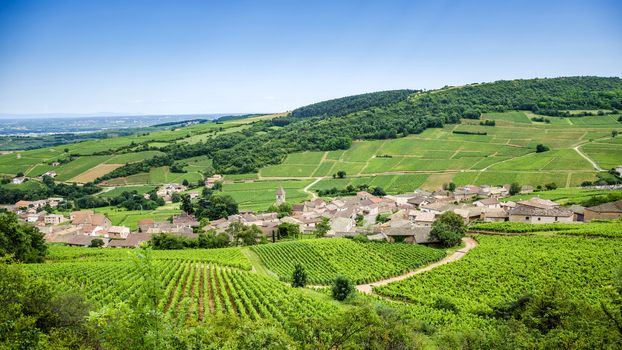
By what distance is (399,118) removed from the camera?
158 metres

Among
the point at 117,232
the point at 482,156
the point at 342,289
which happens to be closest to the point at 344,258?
the point at 342,289

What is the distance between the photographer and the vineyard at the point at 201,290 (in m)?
30.3

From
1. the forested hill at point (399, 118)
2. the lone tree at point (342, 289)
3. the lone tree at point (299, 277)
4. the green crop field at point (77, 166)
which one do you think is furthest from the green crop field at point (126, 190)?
the lone tree at point (342, 289)

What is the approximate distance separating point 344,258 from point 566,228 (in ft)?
98.9

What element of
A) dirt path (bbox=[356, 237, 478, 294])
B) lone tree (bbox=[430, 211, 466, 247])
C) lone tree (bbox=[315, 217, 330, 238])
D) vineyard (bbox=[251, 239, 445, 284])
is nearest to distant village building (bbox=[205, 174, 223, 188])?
lone tree (bbox=[315, 217, 330, 238])

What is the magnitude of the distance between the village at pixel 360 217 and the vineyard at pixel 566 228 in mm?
5476

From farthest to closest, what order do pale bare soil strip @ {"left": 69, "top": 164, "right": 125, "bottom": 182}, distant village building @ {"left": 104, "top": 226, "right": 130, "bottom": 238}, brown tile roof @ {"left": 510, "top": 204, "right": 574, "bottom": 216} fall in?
pale bare soil strip @ {"left": 69, "top": 164, "right": 125, "bottom": 182}, distant village building @ {"left": 104, "top": 226, "right": 130, "bottom": 238}, brown tile roof @ {"left": 510, "top": 204, "right": 574, "bottom": 216}

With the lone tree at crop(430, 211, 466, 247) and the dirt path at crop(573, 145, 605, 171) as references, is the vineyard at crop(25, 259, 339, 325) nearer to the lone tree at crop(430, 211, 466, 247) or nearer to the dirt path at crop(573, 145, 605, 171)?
the lone tree at crop(430, 211, 466, 247)

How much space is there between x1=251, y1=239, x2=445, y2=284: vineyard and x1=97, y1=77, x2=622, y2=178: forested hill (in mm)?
73165

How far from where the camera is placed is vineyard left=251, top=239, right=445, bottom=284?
48.6m

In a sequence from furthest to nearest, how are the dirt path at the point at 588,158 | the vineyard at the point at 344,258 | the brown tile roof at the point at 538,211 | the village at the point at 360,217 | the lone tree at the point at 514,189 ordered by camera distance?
the dirt path at the point at 588,158 → the lone tree at the point at 514,189 → the village at the point at 360,217 → the brown tile roof at the point at 538,211 → the vineyard at the point at 344,258

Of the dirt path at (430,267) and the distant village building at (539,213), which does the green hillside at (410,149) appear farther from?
the dirt path at (430,267)

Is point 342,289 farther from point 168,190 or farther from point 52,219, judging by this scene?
point 168,190

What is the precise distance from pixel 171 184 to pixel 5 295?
109429mm
